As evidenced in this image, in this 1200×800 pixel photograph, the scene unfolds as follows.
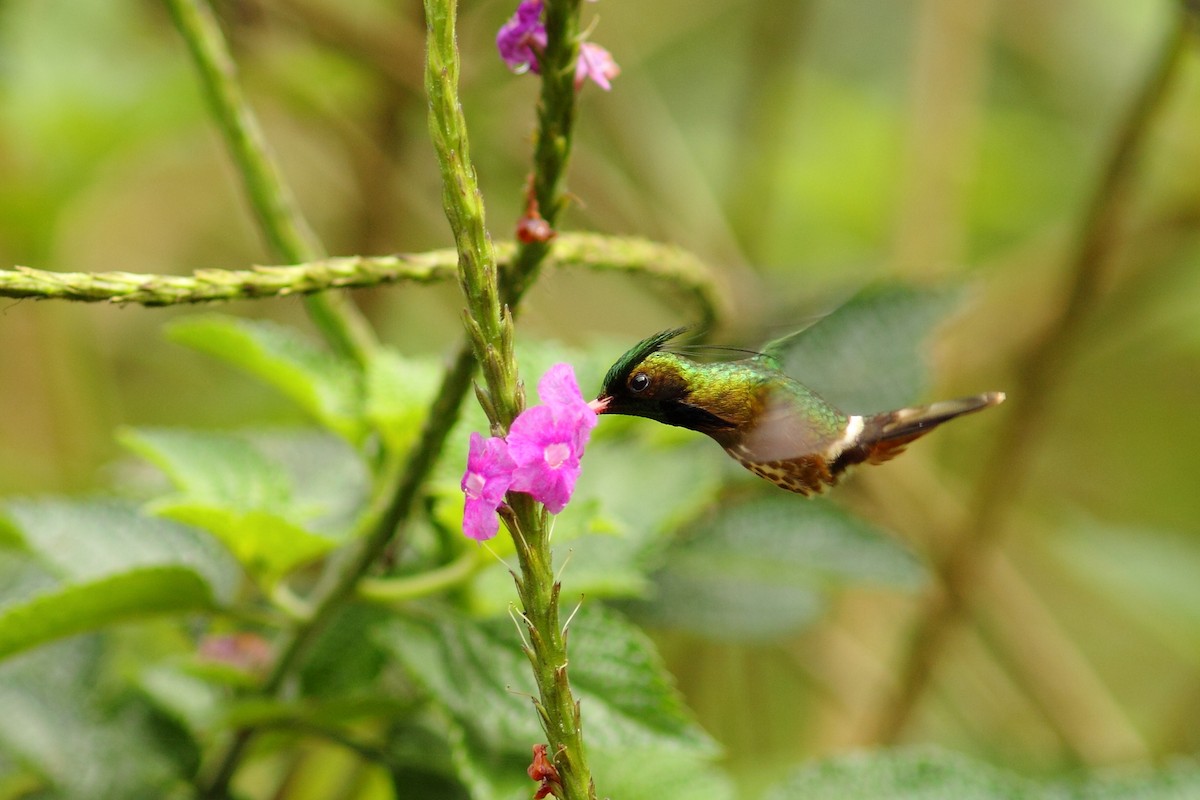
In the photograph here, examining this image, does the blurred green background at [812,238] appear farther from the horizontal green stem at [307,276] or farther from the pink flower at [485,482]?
the pink flower at [485,482]

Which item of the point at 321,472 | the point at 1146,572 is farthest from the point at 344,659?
the point at 1146,572

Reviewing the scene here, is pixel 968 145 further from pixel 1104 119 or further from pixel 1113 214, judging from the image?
pixel 1113 214

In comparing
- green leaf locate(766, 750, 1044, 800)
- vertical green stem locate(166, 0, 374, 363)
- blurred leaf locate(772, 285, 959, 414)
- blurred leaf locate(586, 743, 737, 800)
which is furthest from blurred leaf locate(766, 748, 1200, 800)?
vertical green stem locate(166, 0, 374, 363)

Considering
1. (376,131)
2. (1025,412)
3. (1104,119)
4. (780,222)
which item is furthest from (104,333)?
(1104,119)

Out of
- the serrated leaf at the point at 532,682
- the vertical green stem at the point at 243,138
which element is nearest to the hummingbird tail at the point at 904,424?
the serrated leaf at the point at 532,682

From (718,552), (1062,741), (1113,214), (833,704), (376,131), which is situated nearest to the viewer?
(718,552)

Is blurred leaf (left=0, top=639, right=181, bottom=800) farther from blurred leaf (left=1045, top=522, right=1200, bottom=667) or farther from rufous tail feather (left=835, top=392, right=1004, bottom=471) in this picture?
blurred leaf (left=1045, top=522, right=1200, bottom=667)
